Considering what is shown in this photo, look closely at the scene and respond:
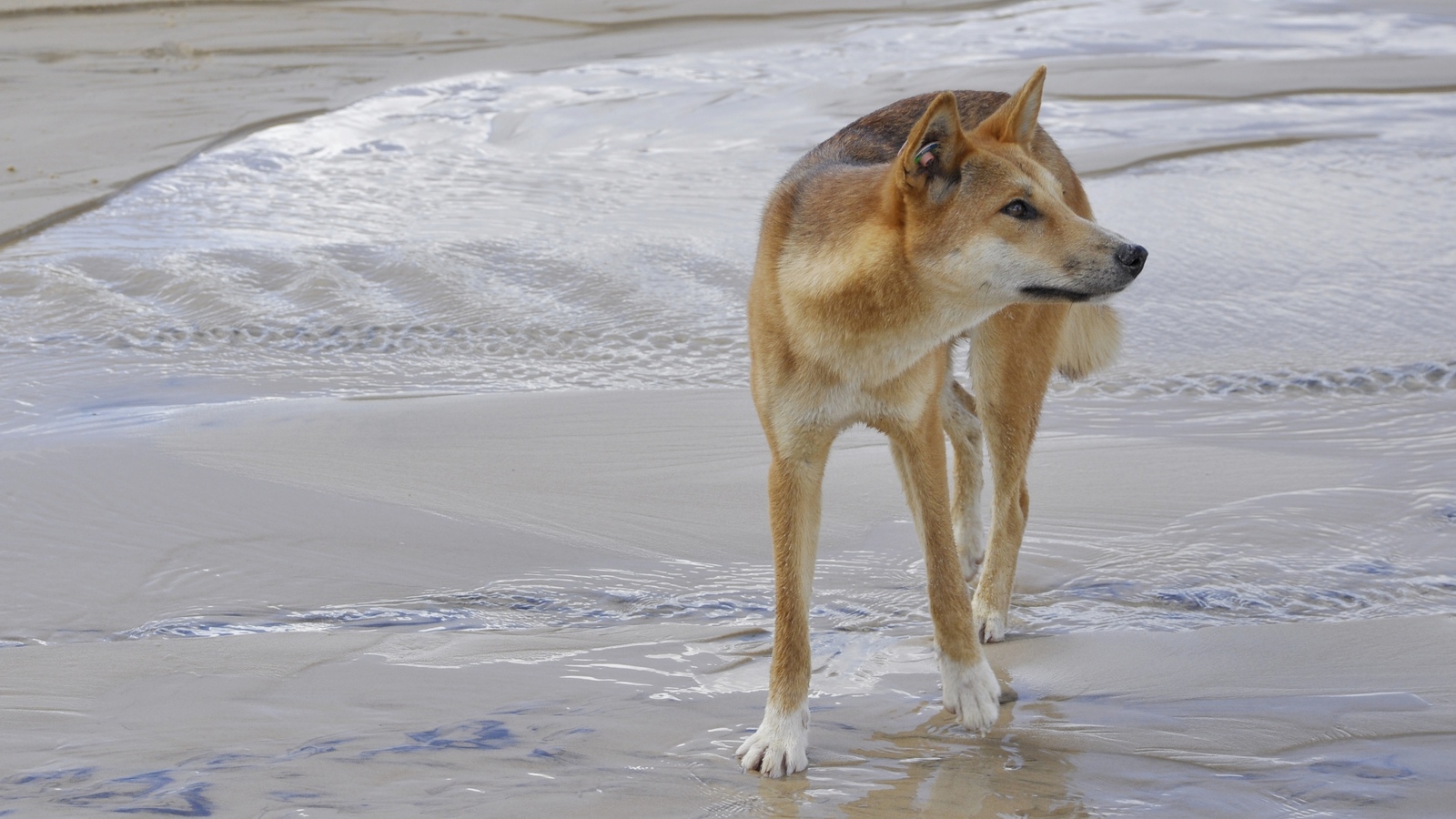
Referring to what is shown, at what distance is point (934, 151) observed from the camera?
2961mm

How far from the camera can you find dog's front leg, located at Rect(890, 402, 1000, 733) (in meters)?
3.26

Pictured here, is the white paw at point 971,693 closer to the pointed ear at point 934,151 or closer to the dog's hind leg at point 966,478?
the dog's hind leg at point 966,478

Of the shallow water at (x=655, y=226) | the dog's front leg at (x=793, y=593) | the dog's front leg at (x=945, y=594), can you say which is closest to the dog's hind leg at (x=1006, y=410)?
the dog's front leg at (x=945, y=594)

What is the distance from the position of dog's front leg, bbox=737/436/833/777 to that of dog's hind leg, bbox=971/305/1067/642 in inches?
30.1

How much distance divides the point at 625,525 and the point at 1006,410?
134 centimetres

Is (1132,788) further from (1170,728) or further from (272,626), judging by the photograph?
(272,626)

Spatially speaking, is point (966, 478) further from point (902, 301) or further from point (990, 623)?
point (902, 301)

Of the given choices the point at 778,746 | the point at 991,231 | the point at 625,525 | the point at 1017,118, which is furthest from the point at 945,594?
the point at 625,525

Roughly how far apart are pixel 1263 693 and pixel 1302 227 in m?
4.59

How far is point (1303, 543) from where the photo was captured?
4.22 meters

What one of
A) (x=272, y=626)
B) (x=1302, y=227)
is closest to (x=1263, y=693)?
(x=272, y=626)

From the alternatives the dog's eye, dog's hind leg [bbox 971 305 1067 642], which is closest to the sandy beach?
dog's hind leg [bbox 971 305 1067 642]

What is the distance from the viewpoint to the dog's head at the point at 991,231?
115 inches

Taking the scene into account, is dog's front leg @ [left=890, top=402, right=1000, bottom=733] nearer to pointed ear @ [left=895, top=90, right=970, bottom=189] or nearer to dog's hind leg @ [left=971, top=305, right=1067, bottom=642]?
dog's hind leg @ [left=971, top=305, right=1067, bottom=642]
